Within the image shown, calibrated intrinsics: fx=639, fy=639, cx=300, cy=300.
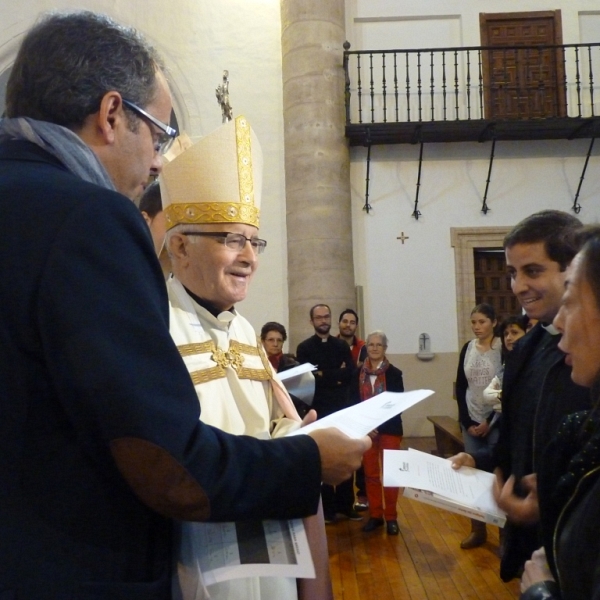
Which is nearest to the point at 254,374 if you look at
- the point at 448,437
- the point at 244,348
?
the point at 244,348

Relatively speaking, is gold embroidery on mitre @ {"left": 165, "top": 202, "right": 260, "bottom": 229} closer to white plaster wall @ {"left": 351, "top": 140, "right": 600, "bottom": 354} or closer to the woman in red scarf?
the woman in red scarf

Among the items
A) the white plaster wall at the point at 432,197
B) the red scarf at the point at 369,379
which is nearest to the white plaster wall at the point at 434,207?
the white plaster wall at the point at 432,197

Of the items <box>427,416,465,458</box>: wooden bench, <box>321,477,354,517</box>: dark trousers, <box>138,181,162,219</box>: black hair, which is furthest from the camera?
<box>427,416,465,458</box>: wooden bench

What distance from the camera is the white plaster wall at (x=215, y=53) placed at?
8.40 m

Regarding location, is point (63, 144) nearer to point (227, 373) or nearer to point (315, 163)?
point (227, 373)

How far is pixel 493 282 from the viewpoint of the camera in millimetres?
8727

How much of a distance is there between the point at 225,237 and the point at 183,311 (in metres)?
0.24

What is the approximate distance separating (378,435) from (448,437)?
3.56 ft

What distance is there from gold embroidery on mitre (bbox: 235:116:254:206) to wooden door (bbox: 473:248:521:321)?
7052mm

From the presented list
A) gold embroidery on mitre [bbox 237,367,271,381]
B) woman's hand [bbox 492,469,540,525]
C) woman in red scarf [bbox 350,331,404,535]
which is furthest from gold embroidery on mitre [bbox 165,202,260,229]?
woman in red scarf [bbox 350,331,404,535]

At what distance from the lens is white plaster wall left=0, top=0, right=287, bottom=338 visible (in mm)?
8398

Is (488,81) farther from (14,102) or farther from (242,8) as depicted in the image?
(14,102)

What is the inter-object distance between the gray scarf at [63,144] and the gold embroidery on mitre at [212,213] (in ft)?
2.71

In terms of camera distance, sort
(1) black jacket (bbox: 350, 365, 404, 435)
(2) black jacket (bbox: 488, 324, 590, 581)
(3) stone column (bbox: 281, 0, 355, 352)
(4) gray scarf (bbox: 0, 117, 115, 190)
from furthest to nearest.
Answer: (3) stone column (bbox: 281, 0, 355, 352), (1) black jacket (bbox: 350, 365, 404, 435), (2) black jacket (bbox: 488, 324, 590, 581), (4) gray scarf (bbox: 0, 117, 115, 190)
